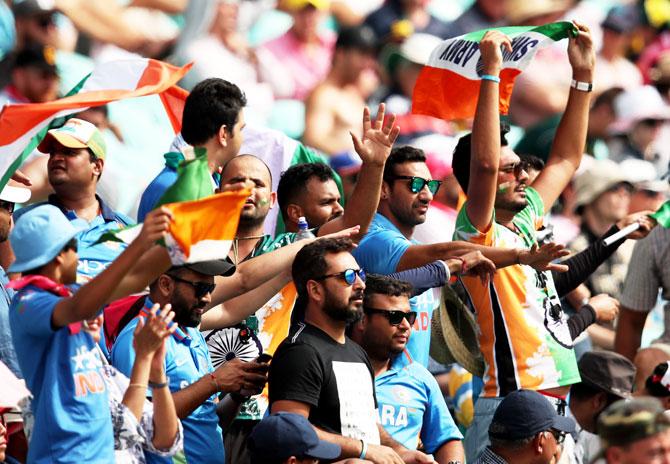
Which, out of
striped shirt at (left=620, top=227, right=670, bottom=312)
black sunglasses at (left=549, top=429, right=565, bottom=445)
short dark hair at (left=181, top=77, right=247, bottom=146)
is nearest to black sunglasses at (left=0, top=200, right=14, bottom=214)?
short dark hair at (left=181, top=77, right=247, bottom=146)

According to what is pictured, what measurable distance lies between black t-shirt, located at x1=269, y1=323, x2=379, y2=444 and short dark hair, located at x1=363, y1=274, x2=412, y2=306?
0.60 m

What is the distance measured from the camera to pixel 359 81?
13.3 metres

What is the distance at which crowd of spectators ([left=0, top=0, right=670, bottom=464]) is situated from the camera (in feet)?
19.5

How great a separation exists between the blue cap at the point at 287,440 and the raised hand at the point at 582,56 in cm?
310

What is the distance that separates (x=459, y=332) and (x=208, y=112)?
5.59 feet

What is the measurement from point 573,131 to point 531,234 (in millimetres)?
729

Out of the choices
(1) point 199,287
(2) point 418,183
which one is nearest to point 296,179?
(2) point 418,183

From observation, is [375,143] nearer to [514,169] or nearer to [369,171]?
[369,171]

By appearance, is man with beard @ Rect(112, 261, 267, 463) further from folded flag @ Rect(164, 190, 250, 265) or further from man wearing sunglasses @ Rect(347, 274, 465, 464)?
man wearing sunglasses @ Rect(347, 274, 465, 464)

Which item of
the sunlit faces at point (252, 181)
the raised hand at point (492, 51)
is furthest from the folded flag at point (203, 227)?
the raised hand at point (492, 51)

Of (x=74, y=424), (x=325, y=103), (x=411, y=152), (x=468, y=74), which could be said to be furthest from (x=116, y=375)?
(x=325, y=103)

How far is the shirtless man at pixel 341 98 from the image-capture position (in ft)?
42.0

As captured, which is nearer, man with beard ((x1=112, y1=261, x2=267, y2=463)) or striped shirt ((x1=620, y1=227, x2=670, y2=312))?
man with beard ((x1=112, y1=261, x2=267, y2=463))

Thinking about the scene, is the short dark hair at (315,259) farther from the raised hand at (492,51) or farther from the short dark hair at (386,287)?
the raised hand at (492,51)
